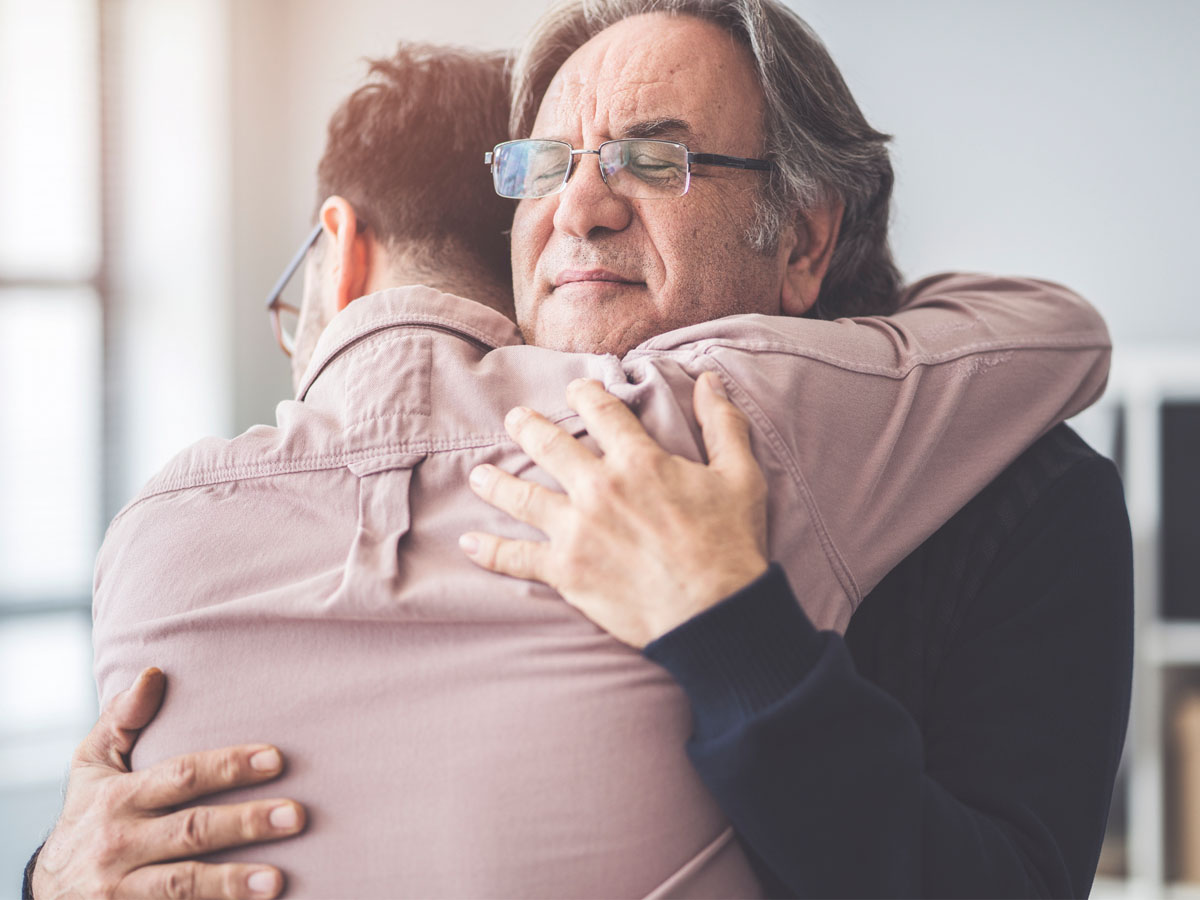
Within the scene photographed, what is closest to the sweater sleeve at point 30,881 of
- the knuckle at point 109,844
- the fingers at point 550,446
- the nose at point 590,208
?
the knuckle at point 109,844

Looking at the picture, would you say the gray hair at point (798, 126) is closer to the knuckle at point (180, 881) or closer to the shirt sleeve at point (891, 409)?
the shirt sleeve at point (891, 409)

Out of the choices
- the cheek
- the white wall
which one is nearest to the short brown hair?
the cheek

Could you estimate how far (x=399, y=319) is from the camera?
3.05ft

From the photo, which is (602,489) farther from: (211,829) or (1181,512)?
(1181,512)

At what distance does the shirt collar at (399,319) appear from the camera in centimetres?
93

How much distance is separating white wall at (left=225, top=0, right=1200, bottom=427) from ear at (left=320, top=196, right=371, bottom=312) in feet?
6.55

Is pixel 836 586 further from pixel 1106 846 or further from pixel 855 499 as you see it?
pixel 1106 846

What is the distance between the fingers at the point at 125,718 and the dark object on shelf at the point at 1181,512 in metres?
2.57

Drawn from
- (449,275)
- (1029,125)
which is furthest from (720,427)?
(1029,125)

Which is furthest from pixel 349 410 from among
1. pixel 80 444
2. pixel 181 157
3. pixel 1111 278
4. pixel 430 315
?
pixel 1111 278

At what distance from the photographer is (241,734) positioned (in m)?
0.80

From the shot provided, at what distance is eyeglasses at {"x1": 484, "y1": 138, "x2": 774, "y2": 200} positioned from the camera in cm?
116

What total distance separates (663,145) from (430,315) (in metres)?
0.40

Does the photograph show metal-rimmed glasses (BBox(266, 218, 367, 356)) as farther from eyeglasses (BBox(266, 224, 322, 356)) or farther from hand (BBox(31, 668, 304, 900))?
hand (BBox(31, 668, 304, 900))
